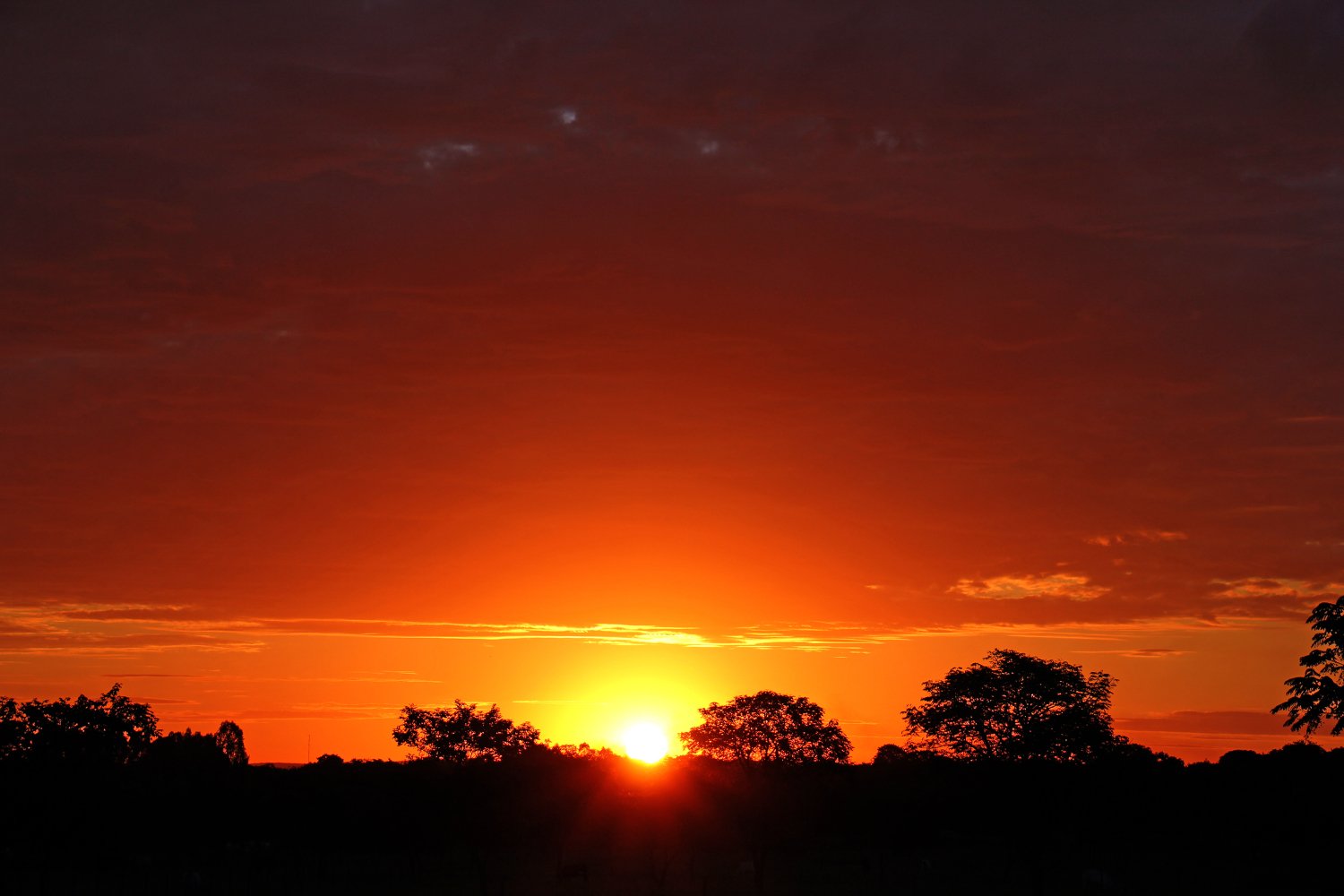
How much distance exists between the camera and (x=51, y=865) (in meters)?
109

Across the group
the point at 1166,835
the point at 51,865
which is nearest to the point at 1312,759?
the point at 1166,835

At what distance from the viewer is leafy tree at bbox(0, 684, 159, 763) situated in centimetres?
9219

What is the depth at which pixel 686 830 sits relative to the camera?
125 m

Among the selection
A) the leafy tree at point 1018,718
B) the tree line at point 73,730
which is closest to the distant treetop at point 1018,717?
the leafy tree at point 1018,718

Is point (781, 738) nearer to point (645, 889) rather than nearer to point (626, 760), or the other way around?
point (645, 889)

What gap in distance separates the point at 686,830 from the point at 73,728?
59.0 meters

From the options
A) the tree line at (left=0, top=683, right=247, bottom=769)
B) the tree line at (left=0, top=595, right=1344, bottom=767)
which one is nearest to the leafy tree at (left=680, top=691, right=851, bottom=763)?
the tree line at (left=0, top=595, right=1344, bottom=767)

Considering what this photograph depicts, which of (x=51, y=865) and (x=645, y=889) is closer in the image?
(x=645, y=889)

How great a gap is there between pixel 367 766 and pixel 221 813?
36.8m

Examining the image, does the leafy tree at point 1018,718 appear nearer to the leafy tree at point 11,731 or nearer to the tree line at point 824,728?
the tree line at point 824,728

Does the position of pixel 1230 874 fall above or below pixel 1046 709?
below

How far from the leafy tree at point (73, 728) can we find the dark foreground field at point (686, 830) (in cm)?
196

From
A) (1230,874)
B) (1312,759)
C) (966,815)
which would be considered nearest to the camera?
(1230,874)

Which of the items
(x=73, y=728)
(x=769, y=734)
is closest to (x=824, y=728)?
(x=769, y=734)
